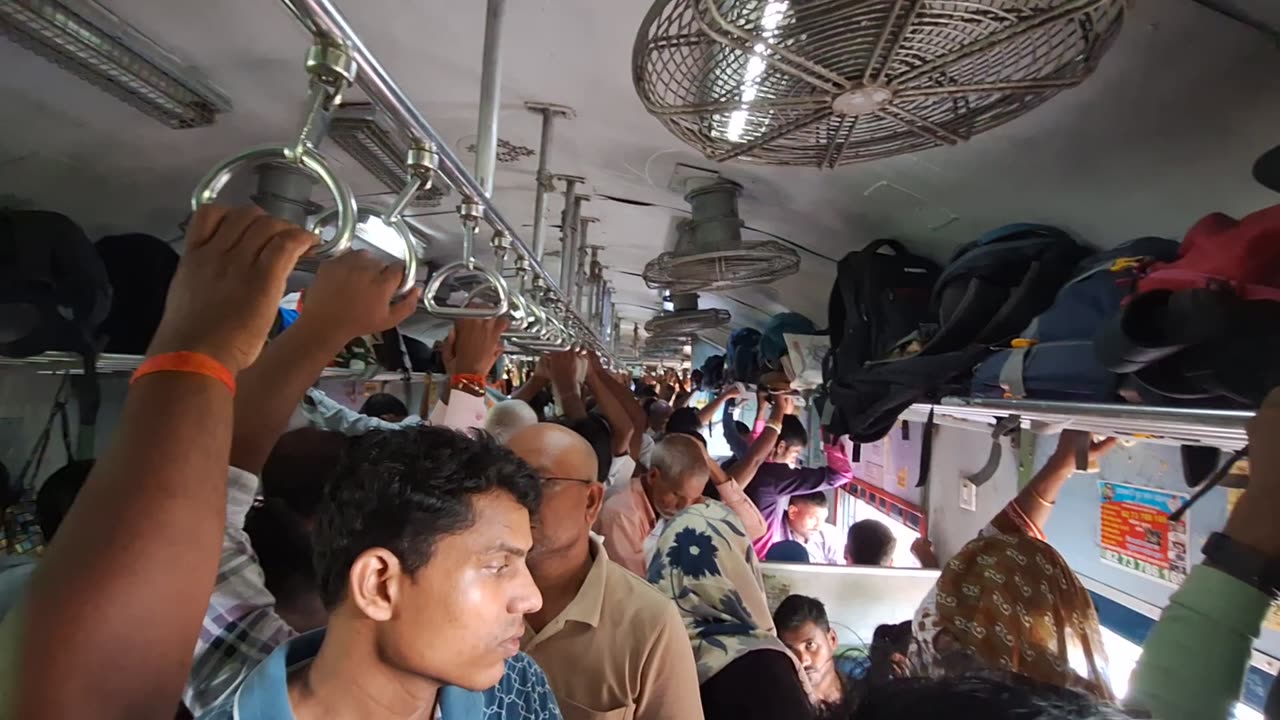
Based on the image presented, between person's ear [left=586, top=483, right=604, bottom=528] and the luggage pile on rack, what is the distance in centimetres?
96

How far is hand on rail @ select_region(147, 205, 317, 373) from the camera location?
0.58 metres

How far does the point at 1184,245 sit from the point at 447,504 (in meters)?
1.24

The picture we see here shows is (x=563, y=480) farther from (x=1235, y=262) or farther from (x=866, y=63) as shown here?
(x=1235, y=262)

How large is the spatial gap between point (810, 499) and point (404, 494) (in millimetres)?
3597

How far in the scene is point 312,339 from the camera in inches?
38.1

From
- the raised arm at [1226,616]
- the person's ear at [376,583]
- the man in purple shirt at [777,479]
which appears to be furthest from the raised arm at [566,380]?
the raised arm at [1226,616]

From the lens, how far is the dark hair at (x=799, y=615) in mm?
2307

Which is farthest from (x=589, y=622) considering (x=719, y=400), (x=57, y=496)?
(x=719, y=400)

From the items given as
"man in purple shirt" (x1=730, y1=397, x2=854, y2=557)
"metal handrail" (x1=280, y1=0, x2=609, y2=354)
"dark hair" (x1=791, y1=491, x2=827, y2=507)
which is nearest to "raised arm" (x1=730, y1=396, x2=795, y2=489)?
"man in purple shirt" (x1=730, y1=397, x2=854, y2=557)

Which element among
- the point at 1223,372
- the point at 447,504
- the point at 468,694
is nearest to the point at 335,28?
the point at 447,504

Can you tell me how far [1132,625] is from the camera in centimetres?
222

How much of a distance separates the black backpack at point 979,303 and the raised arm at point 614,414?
158cm

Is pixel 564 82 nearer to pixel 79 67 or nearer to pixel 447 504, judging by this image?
pixel 79 67

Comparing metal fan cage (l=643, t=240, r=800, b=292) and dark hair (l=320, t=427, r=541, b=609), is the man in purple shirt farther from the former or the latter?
dark hair (l=320, t=427, r=541, b=609)
